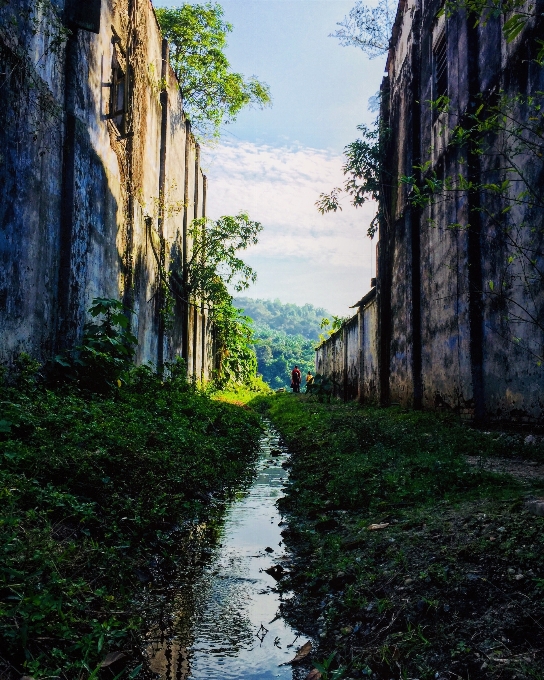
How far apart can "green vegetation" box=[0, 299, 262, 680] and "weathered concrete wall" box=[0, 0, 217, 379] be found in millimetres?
609

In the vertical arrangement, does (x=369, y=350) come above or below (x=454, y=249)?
below

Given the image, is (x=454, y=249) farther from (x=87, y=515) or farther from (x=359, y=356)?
(x=359, y=356)

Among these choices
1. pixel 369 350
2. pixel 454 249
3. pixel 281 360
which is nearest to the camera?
pixel 454 249

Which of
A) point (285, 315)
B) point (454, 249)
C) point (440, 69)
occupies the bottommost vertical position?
point (454, 249)

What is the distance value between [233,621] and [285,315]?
144417 millimetres

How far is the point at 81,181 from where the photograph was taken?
7148 millimetres

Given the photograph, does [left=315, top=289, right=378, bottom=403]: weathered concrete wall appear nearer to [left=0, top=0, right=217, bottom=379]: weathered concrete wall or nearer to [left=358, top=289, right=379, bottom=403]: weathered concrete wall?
[left=358, top=289, right=379, bottom=403]: weathered concrete wall

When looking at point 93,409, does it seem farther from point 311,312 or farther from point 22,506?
point 311,312

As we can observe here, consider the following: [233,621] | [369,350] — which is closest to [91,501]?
[233,621]

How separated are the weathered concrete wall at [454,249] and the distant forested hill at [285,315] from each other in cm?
12059

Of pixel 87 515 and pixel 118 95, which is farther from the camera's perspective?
pixel 118 95

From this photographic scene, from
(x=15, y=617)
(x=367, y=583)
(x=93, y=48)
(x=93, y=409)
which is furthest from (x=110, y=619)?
(x=93, y=48)

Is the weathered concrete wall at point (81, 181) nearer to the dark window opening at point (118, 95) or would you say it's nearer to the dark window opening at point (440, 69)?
the dark window opening at point (118, 95)

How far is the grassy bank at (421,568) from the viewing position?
2.16m
